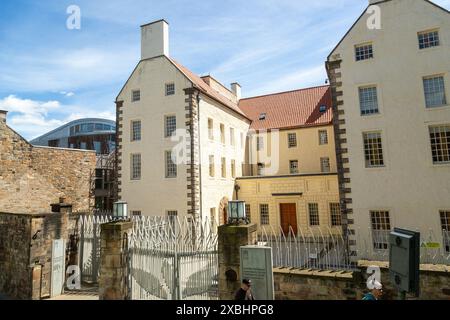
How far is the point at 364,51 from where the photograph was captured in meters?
16.4

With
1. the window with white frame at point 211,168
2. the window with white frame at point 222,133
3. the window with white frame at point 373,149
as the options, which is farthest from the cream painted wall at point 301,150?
the window with white frame at point 373,149

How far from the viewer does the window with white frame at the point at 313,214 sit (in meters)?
23.0

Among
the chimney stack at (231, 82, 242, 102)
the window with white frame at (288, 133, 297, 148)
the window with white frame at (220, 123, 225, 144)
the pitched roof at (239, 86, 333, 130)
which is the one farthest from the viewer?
the chimney stack at (231, 82, 242, 102)

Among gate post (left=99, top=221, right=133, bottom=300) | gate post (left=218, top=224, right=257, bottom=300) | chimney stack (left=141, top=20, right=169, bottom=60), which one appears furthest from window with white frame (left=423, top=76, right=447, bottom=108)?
chimney stack (left=141, top=20, right=169, bottom=60)

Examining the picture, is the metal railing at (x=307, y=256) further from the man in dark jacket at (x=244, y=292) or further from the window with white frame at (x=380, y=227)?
the man in dark jacket at (x=244, y=292)

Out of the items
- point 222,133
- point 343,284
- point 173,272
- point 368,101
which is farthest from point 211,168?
point 343,284

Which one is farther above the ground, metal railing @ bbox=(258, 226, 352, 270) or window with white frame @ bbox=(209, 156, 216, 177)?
window with white frame @ bbox=(209, 156, 216, 177)

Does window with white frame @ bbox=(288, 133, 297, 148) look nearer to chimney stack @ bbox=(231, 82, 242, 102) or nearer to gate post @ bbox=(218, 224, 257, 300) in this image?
chimney stack @ bbox=(231, 82, 242, 102)

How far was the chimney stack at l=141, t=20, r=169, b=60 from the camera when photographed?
22078 mm

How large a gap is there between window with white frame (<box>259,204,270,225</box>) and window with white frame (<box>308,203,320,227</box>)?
11.5 ft

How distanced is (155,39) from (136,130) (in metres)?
7.08
